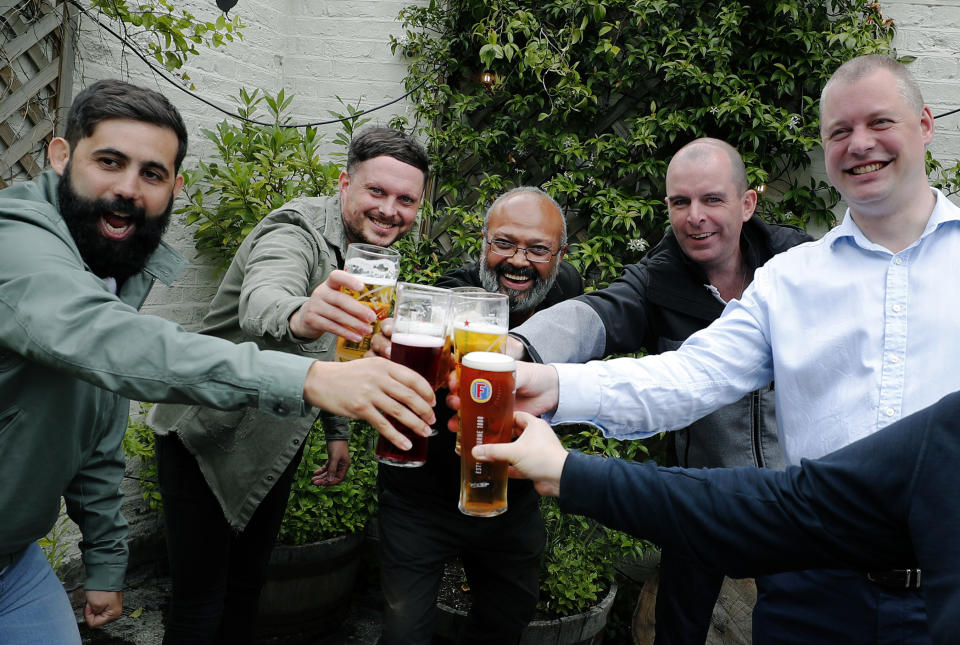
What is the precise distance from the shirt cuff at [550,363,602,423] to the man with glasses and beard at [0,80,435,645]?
445 mm

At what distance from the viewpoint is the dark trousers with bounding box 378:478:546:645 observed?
7.04 ft

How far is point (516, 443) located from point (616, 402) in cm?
48

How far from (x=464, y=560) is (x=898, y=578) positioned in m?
1.38

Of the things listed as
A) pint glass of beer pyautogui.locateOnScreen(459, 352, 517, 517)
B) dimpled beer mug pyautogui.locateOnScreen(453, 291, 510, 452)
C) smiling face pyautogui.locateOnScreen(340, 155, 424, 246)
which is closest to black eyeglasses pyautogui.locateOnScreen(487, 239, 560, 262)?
smiling face pyautogui.locateOnScreen(340, 155, 424, 246)

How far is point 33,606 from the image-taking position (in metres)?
1.59

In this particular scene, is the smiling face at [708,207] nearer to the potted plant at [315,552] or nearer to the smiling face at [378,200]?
the smiling face at [378,200]

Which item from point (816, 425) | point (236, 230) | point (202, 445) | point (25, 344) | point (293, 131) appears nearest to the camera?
point (25, 344)

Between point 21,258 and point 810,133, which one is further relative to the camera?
point 810,133

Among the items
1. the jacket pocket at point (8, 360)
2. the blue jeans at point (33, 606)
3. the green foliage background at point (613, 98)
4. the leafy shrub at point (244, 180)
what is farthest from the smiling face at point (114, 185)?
the green foliage background at point (613, 98)

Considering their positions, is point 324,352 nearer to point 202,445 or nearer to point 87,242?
point 202,445

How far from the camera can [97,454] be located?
6.47 feet

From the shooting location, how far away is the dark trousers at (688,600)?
2420mm

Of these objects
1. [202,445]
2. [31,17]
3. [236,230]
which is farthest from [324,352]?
[31,17]

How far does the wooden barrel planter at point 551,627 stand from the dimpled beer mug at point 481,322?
1.54m
